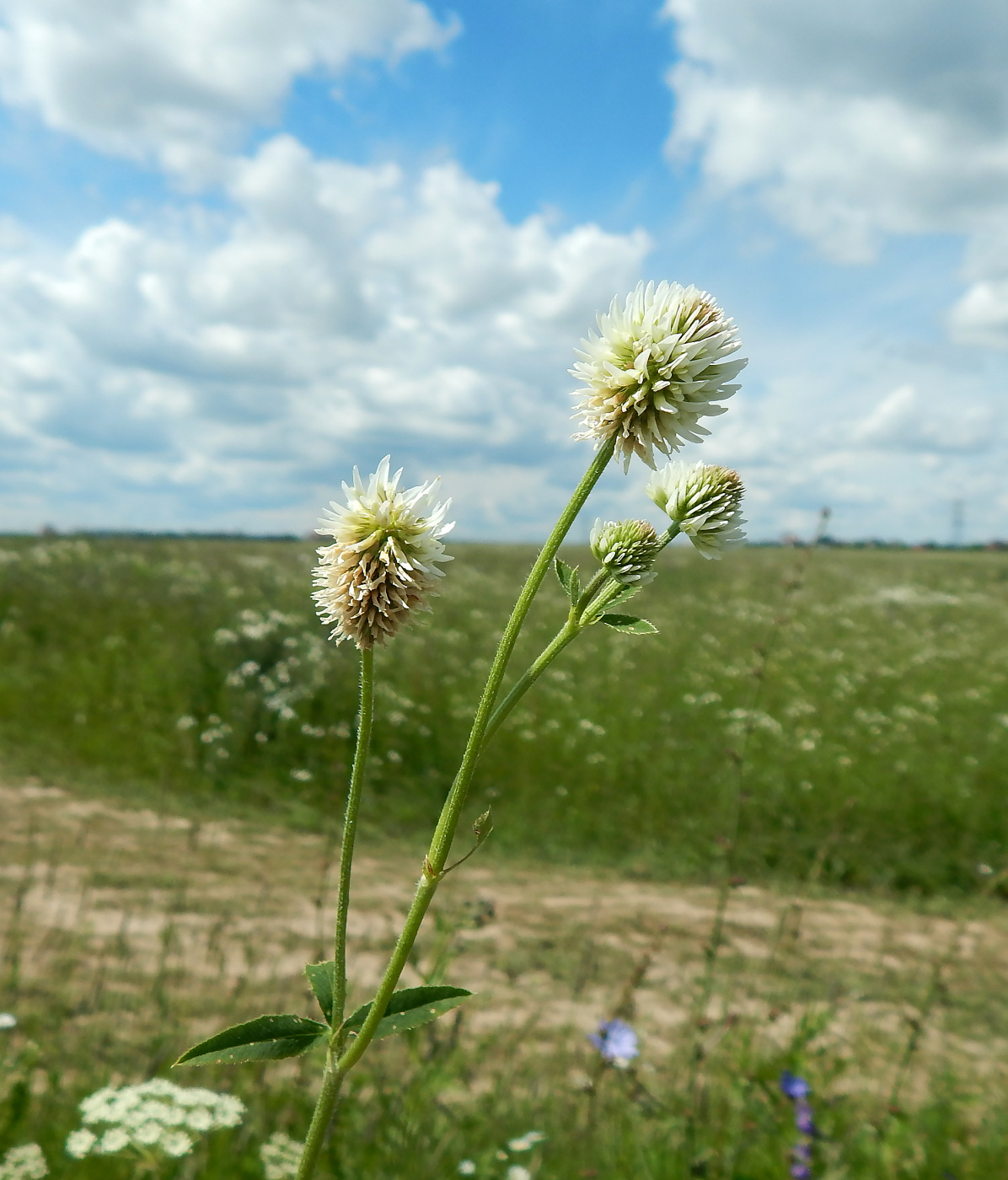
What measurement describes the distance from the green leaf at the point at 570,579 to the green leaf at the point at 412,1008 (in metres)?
0.51

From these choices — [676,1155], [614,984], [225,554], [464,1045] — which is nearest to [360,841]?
[614,984]

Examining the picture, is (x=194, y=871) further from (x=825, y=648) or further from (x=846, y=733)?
(x=825, y=648)

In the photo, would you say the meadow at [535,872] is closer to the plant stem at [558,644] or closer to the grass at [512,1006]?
the grass at [512,1006]

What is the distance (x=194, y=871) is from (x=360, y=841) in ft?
8.69

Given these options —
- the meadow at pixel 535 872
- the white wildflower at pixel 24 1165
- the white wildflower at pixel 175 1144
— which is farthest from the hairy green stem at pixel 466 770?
the meadow at pixel 535 872

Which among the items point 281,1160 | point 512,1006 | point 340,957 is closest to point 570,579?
point 340,957

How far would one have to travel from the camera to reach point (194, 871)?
853 cm

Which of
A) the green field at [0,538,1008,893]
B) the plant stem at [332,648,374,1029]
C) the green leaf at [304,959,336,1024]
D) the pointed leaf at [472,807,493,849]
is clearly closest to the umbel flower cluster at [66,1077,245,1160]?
the green leaf at [304,959,336,1024]

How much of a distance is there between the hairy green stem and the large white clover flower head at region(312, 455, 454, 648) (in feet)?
0.49

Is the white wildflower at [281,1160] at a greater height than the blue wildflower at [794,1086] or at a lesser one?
greater

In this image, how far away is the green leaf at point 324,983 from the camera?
3.85 ft

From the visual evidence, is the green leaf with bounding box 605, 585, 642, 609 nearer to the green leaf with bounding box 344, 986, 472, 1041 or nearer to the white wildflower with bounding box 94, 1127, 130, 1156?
the green leaf with bounding box 344, 986, 472, 1041

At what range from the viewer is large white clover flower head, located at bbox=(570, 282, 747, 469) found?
1022 mm

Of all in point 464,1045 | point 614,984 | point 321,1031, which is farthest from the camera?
point 614,984
